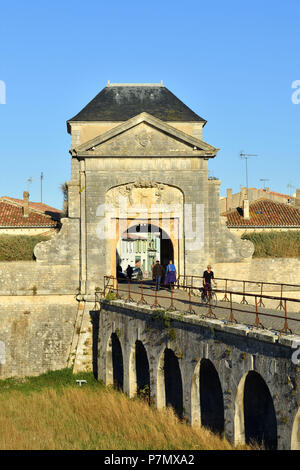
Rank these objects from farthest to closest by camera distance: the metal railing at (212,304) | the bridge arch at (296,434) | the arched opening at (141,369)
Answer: the arched opening at (141,369)
the metal railing at (212,304)
the bridge arch at (296,434)

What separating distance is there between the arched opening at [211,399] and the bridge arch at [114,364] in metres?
3.83

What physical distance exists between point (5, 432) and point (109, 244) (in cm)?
982

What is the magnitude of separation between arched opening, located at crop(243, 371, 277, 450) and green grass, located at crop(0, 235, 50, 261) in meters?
11.5

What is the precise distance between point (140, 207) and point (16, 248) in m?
5.20

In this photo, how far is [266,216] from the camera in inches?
1359

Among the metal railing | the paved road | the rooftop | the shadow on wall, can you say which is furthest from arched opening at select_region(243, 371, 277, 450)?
the rooftop

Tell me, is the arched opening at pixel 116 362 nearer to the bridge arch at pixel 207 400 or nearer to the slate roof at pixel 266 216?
the bridge arch at pixel 207 400

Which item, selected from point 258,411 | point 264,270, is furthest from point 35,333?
point 258,411

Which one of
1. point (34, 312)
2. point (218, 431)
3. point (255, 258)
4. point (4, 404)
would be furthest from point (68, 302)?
point (218, 431)

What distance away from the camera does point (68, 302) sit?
25.9m

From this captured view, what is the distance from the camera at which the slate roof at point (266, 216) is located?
110 feet

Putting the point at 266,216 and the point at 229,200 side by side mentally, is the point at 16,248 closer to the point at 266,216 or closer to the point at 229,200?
the point at 266,216

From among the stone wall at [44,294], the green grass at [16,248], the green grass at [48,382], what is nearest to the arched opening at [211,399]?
the green grass at [48,382]
